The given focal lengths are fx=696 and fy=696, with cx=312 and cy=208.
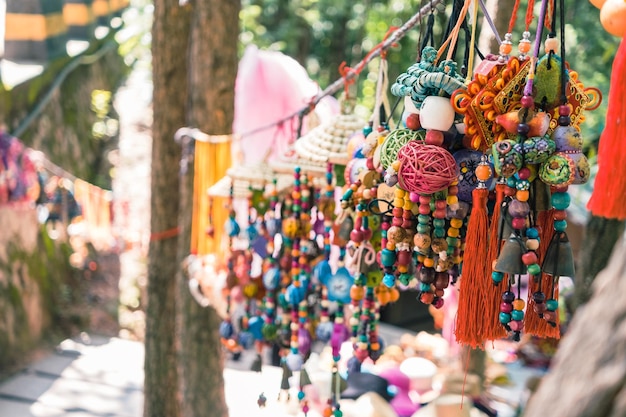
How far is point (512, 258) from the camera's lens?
3.67 ft

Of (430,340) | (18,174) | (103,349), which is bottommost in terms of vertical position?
(103,349)

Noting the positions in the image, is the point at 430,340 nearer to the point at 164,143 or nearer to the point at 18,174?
the point at 164,143

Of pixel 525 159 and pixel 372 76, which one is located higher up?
pixel 372 76

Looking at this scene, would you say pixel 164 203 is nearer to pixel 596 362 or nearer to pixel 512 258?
pixel 512 258

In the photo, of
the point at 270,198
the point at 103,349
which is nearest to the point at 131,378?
the point at 103,349

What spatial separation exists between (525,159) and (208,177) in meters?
1.95

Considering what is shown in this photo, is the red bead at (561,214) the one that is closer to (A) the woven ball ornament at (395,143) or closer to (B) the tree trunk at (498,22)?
(A) the woven ball ornament at (395,143)

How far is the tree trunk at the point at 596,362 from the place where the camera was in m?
0.60

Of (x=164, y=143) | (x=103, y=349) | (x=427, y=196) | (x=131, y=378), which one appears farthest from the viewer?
(x=103, y=349)

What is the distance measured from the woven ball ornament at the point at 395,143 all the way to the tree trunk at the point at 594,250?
2157mm

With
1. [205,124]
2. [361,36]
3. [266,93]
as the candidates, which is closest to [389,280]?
[205,124]

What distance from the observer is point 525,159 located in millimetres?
1108

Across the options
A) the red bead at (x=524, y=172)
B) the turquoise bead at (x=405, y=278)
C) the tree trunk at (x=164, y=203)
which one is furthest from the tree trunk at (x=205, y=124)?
the red bead at (x=524, y=172)

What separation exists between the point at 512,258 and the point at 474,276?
96mm
